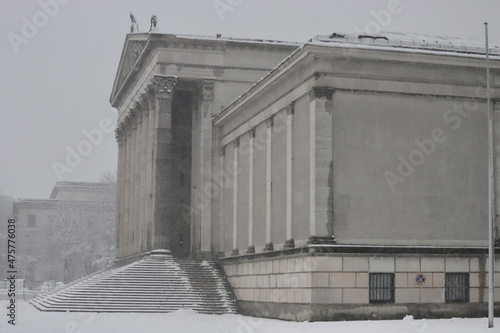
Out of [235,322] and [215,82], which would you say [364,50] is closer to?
[235,322]

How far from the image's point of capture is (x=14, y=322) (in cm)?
4219

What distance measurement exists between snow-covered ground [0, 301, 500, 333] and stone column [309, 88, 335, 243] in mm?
4494

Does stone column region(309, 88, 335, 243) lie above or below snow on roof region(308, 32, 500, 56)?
below

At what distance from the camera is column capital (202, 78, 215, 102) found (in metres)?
64.1

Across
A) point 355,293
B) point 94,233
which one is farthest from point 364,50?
point 94,233

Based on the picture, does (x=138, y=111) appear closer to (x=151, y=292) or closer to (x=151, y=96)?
(x=151, y=96)

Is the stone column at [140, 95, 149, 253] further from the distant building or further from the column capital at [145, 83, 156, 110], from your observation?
the distant building

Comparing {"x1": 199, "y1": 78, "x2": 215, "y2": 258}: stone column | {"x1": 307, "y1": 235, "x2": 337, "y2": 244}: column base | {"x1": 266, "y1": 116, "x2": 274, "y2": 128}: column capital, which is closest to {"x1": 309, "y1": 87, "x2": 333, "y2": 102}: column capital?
{"x1": 307, "y1": 235, "x2": 337, "y2": 244}: column base

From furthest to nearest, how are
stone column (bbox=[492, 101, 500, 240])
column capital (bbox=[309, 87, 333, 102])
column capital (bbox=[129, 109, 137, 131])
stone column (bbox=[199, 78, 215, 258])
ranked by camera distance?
column capital (bbox=[129, 109, 137, 131]) → stone column (bbox=[199, 78, 215, 258]) → stone column (bbox=[492, 101, 500, 240]) → column capital (bbox=[309, 87, 333, 102])

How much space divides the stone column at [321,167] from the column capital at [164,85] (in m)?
23.3

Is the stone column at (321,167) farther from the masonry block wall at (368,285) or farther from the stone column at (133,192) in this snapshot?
the stone column at (133,192)

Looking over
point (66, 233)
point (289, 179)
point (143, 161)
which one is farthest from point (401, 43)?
point (66, 233)

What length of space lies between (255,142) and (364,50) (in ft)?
41.2

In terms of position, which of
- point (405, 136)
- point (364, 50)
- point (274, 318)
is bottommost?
point (274, 318)
